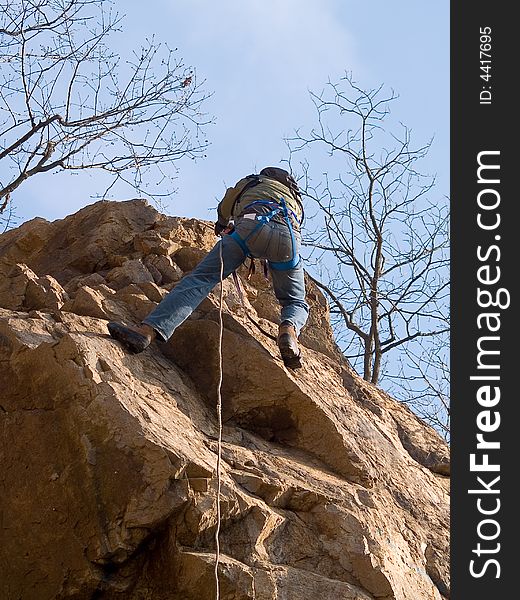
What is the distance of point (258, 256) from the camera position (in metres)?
6.83

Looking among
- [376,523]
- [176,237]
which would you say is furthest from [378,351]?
[376,523]

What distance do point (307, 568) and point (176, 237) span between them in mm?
3623

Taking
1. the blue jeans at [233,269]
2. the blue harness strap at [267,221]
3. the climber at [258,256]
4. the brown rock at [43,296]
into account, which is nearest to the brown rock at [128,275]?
the brown rock at [43,296]

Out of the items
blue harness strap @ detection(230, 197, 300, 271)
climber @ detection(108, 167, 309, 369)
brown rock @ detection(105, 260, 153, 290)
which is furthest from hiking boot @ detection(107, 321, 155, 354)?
brown rock @ detection(105, 260, 153, 290)

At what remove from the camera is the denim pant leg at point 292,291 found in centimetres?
683

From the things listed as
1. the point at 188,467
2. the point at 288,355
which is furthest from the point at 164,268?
the point at 188,467

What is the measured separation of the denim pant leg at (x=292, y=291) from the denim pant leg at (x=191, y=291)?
1.11ft

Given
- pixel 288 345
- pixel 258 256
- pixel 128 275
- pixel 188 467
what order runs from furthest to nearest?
1. pixel 128 275
2. pixel 258 256
3. pixel 288 345
4. pixel 188 467

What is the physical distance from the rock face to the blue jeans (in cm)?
32

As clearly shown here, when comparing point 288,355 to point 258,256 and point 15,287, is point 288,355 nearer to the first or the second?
point 258,256

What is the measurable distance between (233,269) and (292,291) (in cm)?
48

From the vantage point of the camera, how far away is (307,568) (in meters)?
5.43

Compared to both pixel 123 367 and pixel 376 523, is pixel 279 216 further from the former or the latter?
pixel 376 523

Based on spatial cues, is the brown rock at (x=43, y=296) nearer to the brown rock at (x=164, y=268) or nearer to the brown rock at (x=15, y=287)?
the brown rock at (x=15, y=287)
